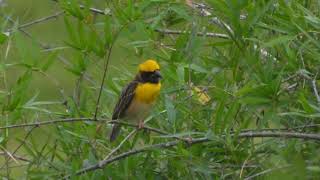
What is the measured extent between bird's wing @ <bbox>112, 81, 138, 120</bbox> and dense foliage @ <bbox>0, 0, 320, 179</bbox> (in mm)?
182

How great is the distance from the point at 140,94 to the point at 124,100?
21 centimetres

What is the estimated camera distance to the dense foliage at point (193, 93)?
3521 mm

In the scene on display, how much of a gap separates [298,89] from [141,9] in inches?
26.2

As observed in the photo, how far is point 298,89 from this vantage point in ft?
11.9

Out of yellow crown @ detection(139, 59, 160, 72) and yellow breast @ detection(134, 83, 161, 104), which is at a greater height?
yellow crown @ detection(139, 59, 160, 72)

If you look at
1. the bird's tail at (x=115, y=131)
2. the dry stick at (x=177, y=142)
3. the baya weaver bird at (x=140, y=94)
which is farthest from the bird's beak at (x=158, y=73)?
the dry stick at (x=177, y=142)

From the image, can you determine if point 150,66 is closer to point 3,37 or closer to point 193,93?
point 193,93

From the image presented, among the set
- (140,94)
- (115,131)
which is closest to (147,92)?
(140,94)

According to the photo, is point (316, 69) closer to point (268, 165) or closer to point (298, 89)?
point (298, 89)

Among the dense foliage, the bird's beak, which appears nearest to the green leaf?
the dense foliage

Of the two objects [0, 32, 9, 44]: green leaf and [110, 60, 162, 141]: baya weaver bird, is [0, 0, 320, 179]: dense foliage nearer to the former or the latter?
[0, 32, 9, 44]: green leaf

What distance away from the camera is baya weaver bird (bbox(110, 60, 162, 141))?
430 centimetres

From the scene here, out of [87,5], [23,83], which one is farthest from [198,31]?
[23,83]

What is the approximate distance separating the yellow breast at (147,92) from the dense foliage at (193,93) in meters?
0.25
